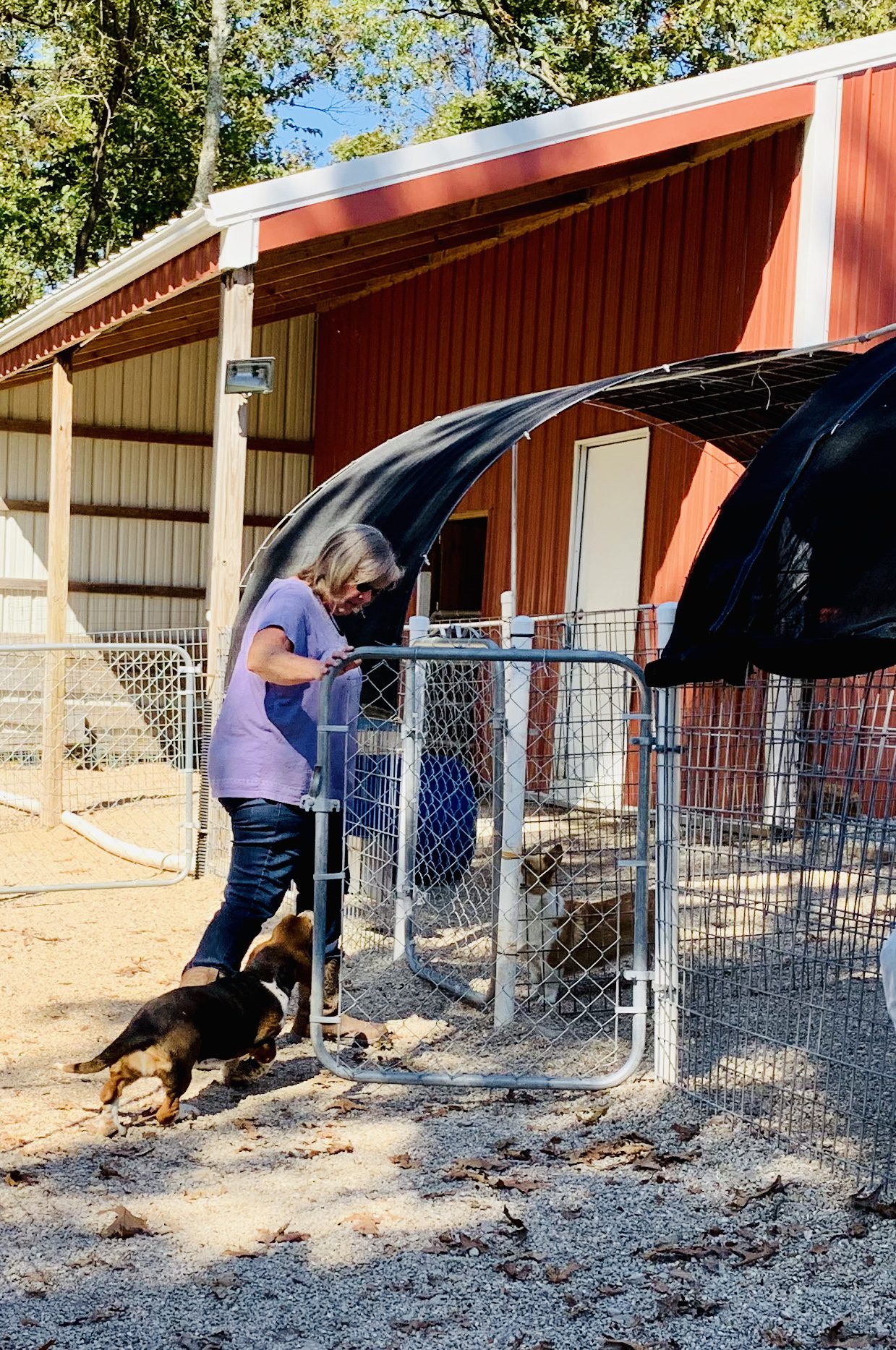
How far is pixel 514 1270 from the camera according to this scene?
3.55 metres

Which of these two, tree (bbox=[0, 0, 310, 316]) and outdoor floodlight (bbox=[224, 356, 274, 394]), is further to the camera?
tree (bbox=[0, 0, 310, 316])

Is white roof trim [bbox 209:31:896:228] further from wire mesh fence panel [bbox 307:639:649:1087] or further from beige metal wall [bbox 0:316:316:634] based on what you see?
beige metal wall [bbox 0:316:316:634]

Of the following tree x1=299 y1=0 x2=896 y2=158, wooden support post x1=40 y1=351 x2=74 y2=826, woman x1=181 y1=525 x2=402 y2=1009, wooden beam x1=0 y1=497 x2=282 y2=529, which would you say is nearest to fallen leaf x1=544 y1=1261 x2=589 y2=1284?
woman x1=181 y1=525 x2=402 y2=1009

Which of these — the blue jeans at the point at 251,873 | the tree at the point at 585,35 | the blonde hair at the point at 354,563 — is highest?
the tree at the point at 585,35

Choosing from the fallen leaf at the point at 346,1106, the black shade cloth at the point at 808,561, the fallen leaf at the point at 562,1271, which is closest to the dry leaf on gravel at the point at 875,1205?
the fallen leaf at the point at 562,1271

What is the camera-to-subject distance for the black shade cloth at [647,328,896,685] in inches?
145

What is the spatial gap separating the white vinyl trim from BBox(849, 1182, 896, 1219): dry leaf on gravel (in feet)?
22.9

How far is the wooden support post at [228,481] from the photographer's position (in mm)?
8922

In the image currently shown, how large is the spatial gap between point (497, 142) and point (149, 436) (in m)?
8.89

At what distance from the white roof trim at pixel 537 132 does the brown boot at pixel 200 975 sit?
210 inches

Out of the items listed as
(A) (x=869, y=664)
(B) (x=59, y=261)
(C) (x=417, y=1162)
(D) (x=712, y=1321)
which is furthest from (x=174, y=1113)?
(B) (x=59, y=261)

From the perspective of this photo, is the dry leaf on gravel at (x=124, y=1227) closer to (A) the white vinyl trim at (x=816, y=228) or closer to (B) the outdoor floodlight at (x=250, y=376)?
(B) the outdoor floodlight at (x=250, y=376)

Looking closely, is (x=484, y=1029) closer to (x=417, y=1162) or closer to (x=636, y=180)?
(x=417, y=1162)

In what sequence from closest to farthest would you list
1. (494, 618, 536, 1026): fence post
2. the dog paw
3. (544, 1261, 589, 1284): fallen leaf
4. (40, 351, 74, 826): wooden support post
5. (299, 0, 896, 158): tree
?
(544, 1261, 589, 1284): fallen leaf
the dog paw
(494, 618, 536, 1026): fence post
(40, 351, 74, 826): wooden support post
(299, 0, 896, 158): tree
